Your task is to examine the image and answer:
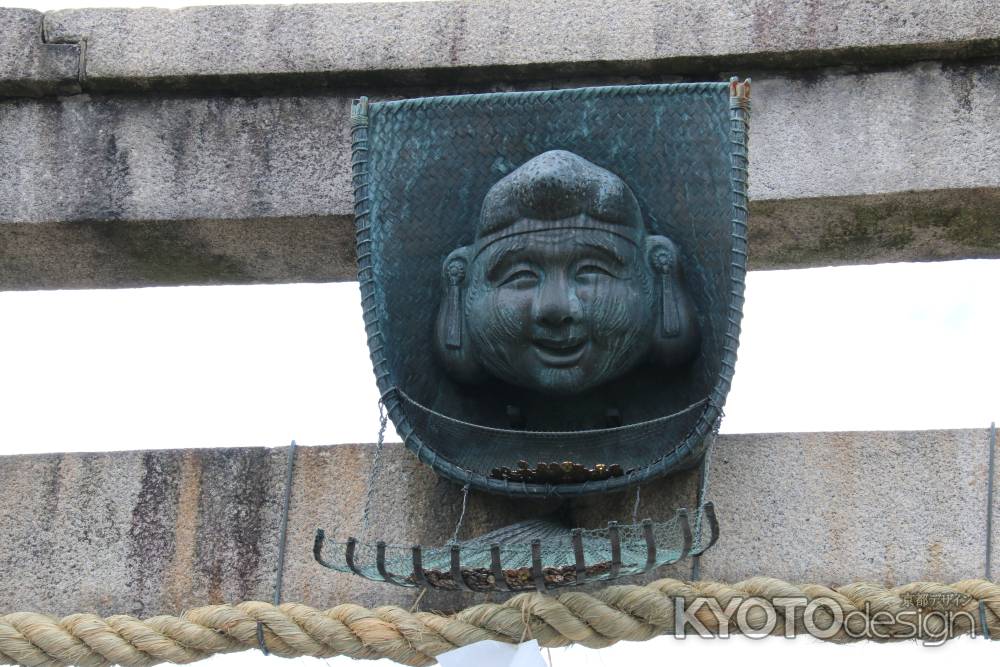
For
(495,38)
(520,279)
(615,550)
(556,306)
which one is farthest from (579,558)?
(495,38)

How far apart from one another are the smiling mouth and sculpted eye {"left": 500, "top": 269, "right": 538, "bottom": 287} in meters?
Answer: 0.15

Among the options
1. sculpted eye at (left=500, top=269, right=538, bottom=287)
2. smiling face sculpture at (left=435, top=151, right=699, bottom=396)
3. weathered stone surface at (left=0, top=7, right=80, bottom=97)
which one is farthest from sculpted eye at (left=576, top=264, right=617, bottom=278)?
weathered stone surface at (left=0, top=7, right=80, bottom=97)

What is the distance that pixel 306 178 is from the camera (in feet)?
17.6

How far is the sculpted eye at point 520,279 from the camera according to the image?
4.75m

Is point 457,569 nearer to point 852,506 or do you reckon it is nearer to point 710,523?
point 710,523

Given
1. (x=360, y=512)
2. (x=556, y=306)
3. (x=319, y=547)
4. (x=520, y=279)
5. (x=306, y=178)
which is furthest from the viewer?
(x=306, y=178)

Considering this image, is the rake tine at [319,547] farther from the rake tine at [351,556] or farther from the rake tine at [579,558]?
the rake tine at [579,558]

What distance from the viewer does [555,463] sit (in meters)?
4.69

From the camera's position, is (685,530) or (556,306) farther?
(556,306)

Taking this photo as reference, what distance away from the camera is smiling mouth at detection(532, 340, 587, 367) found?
469cm

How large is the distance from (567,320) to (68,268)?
164cm

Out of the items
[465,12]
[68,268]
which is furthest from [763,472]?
[68,268]

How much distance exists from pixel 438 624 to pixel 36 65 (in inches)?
79.6

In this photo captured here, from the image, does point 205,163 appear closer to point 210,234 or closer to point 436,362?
point 210,234
